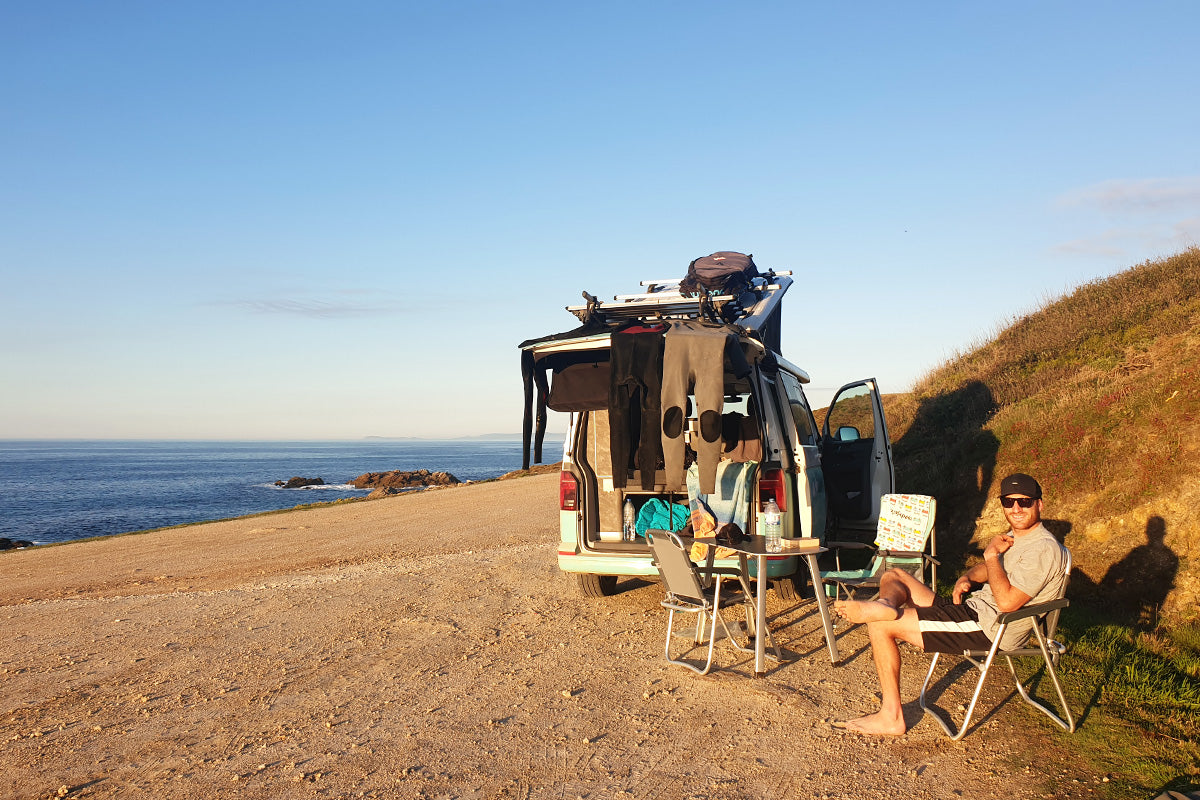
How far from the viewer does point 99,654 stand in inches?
225

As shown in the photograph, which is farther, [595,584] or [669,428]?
[595,584]

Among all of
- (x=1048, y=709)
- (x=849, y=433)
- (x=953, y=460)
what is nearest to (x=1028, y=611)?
(x=1048, y=709)

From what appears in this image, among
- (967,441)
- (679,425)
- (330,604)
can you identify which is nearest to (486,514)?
(330,604)

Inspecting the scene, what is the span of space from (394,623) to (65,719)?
2413 millimetres

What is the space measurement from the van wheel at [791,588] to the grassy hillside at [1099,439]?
2112 millimetres

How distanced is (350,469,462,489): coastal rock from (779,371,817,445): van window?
34165 mm

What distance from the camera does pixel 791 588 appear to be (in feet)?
21.7

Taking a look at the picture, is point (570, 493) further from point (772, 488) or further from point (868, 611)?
point (868, 611)

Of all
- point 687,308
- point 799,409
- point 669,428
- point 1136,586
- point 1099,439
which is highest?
point 687,308

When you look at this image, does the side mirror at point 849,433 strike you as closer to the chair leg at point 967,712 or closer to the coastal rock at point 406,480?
the chair leg at point 967,712

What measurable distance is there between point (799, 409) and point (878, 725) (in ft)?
11.7

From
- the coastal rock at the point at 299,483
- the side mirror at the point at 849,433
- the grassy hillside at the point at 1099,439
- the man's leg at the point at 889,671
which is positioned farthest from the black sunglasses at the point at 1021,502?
the coastal rock at the point at 299,483

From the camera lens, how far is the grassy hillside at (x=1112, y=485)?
13.2 feet

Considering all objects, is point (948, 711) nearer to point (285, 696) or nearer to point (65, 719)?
point (285, 696)
